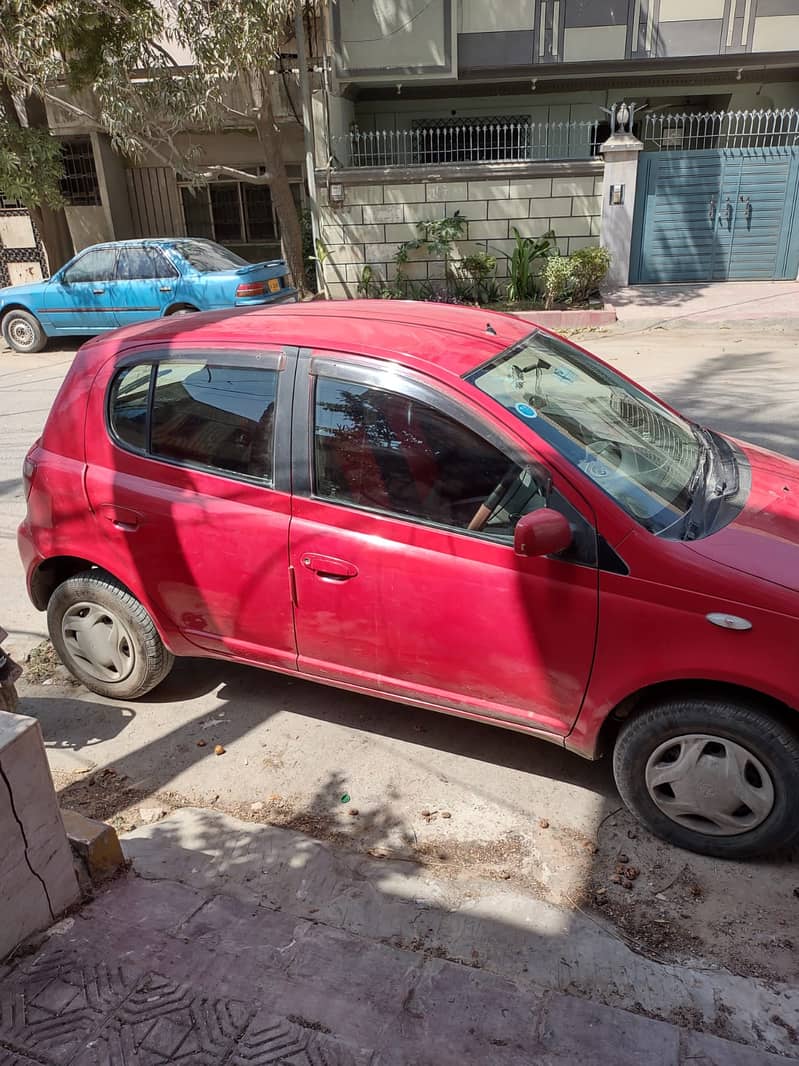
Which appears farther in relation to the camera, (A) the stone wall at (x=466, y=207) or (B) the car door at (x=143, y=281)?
(A) the stone wall at (x=466, y=207)

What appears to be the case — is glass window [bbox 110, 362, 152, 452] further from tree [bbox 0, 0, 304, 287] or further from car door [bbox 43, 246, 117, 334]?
tree [bbox 0, 0, 304, 287]

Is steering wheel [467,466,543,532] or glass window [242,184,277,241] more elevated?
glass window [242,184,277,241]

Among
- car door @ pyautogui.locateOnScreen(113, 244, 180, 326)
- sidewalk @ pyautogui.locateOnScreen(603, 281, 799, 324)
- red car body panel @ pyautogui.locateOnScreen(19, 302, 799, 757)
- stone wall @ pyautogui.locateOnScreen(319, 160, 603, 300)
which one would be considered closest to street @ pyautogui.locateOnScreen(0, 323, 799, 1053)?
red car body panel @ pyautogui.locateOnScreen(19, 302, 799, 757)

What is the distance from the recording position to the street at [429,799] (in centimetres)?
267

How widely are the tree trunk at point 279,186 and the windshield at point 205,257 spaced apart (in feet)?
9.99

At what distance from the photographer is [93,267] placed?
1218cm

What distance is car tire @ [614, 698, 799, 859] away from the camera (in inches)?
106

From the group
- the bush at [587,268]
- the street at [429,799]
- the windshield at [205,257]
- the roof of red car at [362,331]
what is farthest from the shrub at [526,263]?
the street at [429,799]

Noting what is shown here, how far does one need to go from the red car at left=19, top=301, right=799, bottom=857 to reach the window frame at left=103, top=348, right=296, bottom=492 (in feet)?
0.03

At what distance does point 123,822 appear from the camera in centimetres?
332

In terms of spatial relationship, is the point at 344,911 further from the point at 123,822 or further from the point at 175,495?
the point at 175,495

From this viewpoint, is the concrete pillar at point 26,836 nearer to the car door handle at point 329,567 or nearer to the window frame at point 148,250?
the car door handle at point 329,567

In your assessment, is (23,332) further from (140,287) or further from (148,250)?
(148,250)

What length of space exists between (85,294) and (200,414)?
32.9 ft
